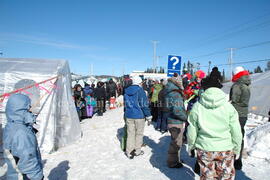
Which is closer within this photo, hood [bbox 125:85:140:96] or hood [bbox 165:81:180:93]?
hood [bbox 165:81:180:93]

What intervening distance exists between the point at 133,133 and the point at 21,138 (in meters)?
2.81

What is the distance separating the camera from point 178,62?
7023mm

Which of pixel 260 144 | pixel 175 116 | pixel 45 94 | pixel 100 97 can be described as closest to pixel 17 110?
pixel 175 116

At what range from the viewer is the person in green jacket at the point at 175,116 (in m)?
3.78

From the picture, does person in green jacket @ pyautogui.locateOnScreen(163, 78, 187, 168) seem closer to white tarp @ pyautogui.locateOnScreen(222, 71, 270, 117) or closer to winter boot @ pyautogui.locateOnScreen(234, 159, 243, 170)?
winter boot @ pyautogui.locateOnScreen(234, 159, 243, 170)

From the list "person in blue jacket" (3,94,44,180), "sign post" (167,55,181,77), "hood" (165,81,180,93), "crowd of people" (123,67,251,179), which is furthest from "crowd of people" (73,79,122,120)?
"person in blue jacket" (3,94,44,180)

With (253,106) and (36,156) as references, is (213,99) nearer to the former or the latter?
(36,156)

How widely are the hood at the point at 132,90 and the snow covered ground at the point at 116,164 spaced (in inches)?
66.0

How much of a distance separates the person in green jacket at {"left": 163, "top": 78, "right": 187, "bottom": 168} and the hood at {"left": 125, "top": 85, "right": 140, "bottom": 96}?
39.9 inches

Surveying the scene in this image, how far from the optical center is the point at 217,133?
242 cm

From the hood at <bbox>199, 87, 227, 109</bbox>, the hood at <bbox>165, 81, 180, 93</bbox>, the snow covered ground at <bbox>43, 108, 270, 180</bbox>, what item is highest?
the hood at <bbox>165, 81, 180, 93</bbox>

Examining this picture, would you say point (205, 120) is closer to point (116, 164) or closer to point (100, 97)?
point (116, 164)

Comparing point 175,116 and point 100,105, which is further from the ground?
point 175,116

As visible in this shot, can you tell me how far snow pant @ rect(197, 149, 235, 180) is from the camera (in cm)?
244
